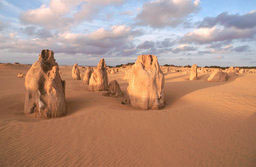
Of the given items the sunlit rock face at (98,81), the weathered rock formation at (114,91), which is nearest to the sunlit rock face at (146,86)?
the weathered rock formation at (114,91)

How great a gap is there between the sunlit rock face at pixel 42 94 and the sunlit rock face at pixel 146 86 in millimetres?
3196

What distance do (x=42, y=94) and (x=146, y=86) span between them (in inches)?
169

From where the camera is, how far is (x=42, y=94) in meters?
5.70

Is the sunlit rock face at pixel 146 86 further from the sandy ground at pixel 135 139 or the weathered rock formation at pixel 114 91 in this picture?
the weathered rock formation at pixel 114 91

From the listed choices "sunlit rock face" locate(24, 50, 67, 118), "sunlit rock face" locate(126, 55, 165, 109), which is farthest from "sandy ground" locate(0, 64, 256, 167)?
"sunlit rock face" locate(126, 55, 165, 109)

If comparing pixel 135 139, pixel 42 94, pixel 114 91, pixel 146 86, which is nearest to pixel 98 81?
pixel 114 91

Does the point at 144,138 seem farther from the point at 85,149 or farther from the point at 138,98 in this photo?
the point at 138,98

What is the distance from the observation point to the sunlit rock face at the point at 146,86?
22.3ft

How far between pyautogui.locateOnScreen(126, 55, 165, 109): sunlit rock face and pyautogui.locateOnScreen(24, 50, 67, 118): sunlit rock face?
320cm

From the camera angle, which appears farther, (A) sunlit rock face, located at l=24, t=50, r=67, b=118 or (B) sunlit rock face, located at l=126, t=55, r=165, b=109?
(B) sunlit rock face, located at l=126, t=55, r=165, b=109

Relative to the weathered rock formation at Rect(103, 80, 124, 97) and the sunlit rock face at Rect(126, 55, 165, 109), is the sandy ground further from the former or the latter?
the weathered rock formation at Rect(103, 80, 124, 97)

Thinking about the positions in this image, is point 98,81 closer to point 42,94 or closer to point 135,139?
point 42,94

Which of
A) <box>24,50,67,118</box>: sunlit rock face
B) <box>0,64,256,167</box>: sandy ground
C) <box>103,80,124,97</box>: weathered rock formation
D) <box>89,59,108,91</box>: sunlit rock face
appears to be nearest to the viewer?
<box>0,64,256,167</box>: sandy ground

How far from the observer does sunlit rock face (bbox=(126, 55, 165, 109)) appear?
680 centimetres
